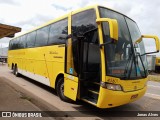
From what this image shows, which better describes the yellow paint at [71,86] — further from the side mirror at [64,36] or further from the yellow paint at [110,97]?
the side mirror at [64,36]

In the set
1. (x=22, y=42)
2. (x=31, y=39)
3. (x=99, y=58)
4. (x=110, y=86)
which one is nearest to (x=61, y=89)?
(x=99, y=58)

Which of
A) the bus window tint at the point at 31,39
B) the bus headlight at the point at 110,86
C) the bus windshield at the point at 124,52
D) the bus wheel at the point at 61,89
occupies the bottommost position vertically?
the bus wheel at the point at 61,89

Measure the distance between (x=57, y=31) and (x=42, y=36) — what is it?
2.04 meters

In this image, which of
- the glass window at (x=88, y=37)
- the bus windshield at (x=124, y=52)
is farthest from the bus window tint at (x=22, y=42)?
the bus windshield at (x=124, y=52)

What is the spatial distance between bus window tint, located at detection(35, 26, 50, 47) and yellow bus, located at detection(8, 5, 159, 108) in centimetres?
131

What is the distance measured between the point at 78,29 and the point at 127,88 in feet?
8.66

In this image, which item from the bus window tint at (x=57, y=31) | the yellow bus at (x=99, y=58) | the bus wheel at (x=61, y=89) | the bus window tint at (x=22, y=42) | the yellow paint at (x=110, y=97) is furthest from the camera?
the bus window tint at (x=22, y=42)

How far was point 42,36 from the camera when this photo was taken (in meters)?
11.9

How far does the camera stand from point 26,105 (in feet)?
25.4

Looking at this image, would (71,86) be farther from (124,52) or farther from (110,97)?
(124,52)

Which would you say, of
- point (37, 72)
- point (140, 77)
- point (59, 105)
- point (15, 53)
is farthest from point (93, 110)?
point (15, 53)

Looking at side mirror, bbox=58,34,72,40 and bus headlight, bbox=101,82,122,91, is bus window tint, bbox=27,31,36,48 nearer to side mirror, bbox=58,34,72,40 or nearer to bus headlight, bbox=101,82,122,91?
side mirror, bbox=58,34,72,40

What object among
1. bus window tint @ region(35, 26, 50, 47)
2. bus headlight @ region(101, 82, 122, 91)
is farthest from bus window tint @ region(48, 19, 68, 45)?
bus headlight @ region(101, 82, 122, 91)

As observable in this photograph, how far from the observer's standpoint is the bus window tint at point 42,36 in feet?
37.1
